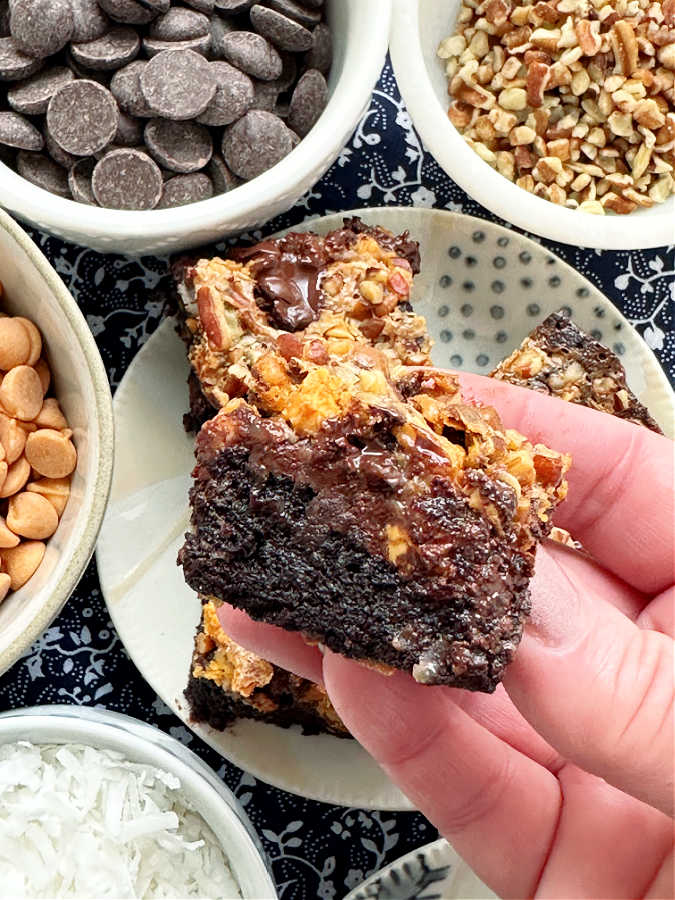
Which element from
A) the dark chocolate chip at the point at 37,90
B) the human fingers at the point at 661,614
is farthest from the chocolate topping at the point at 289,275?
the human fingers at the point at 661,614

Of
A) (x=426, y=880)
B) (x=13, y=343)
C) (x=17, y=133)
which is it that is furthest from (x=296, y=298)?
(x=426, y=880)

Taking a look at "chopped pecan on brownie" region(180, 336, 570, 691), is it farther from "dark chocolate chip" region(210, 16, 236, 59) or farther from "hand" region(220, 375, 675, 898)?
"dark chocolate chip" region(210, 16, 236, 59)

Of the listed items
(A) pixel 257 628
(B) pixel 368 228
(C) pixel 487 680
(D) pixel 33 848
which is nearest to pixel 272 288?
(B) pixel 368 228

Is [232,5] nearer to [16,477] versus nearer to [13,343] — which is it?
[13,343]

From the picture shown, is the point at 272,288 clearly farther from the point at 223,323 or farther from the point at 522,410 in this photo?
the point at 522,410

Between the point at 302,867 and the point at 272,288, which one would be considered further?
the point at 302,867

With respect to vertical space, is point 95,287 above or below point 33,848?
above
